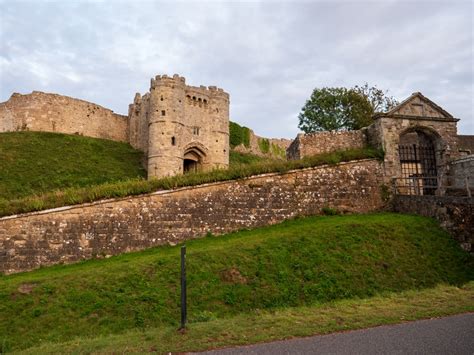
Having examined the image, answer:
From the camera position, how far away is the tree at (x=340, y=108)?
34719mm

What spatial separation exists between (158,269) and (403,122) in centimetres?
1406

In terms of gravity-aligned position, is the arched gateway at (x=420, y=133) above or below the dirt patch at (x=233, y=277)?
above

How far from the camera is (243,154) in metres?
43.9

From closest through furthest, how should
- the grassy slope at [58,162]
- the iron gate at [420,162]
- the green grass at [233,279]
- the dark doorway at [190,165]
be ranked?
1. the green grass at [233,279]
2. the iron gate at [420,162]
3. the grassy slope at [58,162]
4. the dark doorway at [190,165]

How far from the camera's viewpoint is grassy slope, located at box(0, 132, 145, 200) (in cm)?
2445

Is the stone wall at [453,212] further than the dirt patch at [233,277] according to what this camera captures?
Yes

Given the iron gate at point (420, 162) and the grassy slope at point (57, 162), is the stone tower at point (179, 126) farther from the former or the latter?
the iron gate at point (420, 162)

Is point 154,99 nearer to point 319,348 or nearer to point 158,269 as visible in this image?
point 158,269

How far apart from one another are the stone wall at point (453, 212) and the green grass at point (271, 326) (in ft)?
17.3

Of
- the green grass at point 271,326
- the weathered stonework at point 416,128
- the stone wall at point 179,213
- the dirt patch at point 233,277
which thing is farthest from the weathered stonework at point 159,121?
the green grass at point 271,326

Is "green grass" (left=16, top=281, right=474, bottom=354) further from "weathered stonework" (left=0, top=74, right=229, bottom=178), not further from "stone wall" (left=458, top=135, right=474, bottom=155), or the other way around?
"stone wall" (left=458, top=135, right=474, bottom=155)

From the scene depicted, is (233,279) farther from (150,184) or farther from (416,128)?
(416,128)

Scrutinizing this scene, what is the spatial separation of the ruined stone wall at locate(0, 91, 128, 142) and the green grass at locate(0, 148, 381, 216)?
2078 cm

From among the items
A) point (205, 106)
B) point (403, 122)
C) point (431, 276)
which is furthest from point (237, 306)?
point (205, 106)
